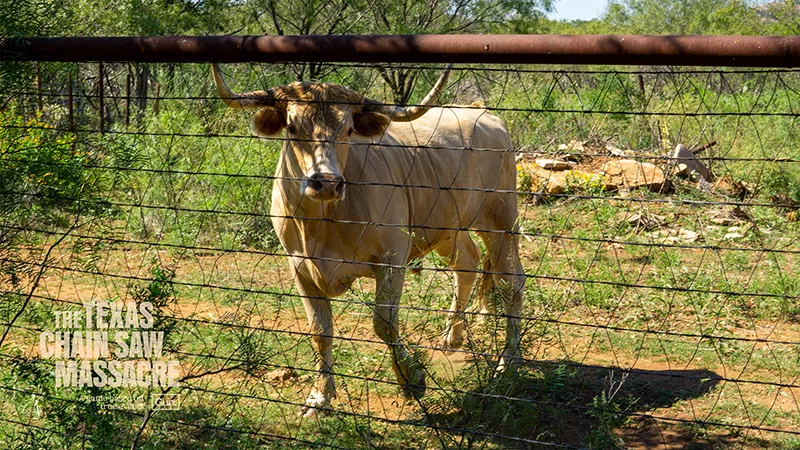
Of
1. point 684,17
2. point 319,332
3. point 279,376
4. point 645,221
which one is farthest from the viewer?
point 684,17

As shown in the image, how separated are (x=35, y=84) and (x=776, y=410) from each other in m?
4.94

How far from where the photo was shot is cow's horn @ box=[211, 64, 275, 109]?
3960 mm

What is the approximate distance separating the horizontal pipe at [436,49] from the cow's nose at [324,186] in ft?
2.90

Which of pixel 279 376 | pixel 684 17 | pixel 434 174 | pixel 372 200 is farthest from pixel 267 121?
pixel 684 17

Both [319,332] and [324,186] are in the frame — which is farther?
[319,332]

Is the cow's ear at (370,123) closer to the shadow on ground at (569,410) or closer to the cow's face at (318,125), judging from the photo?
the cow's face at (318,125)

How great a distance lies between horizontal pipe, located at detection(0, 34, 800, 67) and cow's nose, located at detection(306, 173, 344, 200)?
2.90 ft

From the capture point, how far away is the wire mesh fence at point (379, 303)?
3.37 m

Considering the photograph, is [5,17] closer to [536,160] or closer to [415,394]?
[415,394]

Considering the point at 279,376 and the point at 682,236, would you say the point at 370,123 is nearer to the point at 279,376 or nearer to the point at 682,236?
the point at 279,376

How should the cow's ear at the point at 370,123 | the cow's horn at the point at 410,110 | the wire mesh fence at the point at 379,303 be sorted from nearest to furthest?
the wire mesh fence at the point at 379,303
the cow's horn at the point at 410,110
the cow's ear at the point at 370,123

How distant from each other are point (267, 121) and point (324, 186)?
82 centimetres

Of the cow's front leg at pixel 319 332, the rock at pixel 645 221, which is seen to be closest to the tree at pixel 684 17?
the rock at pixel 645 221

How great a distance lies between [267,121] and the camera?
4547 mm
